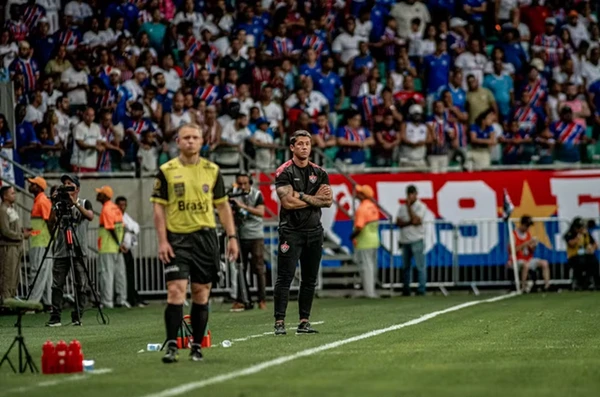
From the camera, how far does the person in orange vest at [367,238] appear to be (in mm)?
27547

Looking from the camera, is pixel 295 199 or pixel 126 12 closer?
pixel 295 199

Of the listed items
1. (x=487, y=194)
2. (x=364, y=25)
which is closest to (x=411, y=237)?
(x=487, y=194)

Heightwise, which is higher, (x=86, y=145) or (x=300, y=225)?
(x=86, y=145)

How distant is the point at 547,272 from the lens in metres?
28.6

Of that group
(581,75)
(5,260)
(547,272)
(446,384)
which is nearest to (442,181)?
(547,272)

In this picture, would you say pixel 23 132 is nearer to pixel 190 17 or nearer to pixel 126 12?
pixel 126 12

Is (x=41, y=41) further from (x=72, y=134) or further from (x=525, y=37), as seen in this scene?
(x=525, y=37)

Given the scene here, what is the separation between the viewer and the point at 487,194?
94.7ft

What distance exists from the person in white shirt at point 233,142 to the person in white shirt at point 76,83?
3.28 metres

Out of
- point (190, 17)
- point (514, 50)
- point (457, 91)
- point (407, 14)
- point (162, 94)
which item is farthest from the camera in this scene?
point (407, 14)

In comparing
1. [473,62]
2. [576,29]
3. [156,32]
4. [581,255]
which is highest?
[576,29]

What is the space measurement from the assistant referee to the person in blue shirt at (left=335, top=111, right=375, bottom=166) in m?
17.0

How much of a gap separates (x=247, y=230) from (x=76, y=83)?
7.69 meters

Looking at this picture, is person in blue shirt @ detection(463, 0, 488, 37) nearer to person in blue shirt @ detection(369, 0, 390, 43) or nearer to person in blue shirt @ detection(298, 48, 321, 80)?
person in blue shirt @ detection(369, 0, 390, 43)
